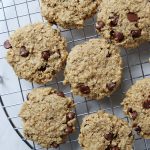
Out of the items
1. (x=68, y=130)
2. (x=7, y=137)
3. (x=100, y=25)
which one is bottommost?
(x=7, y=137)

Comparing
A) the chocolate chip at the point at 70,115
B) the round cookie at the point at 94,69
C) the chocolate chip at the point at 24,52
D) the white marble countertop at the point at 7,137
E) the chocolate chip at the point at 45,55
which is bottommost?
the white marble countertop at the point at 7,137

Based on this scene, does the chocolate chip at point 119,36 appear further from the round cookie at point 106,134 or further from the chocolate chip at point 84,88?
the round cookie at point 106,134

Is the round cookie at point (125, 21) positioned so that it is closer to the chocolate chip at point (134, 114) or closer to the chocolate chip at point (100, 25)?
the chocolate chip at point (100, 25)

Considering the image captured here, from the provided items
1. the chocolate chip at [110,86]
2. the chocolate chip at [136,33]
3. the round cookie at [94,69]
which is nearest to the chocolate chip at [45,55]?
the round cookie at [94,69]

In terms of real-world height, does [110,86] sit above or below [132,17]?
below

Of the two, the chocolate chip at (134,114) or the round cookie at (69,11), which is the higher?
the round cookie at (69,11)

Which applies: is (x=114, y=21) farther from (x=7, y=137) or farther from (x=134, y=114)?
(x=7, y=137)

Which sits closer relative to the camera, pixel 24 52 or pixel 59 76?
pixel 24 52

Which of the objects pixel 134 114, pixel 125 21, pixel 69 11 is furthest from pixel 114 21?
pixel 134 114

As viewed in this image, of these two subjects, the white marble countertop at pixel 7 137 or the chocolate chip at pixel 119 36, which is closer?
the chocolate chip at pixel 119 36
